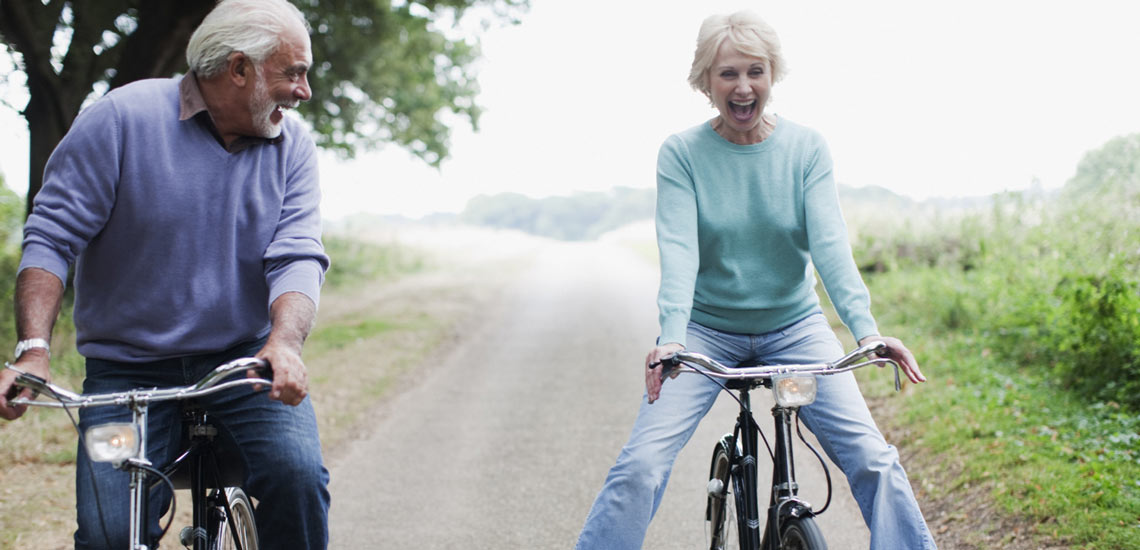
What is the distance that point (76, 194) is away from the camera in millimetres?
2492

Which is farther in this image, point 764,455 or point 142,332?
point 764,455

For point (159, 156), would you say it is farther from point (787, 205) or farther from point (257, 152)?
point (787, 205)

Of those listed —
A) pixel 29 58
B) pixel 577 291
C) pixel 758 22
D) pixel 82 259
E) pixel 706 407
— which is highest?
pixel 29 58

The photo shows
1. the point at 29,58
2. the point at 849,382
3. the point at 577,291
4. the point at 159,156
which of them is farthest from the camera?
the point at 577,291

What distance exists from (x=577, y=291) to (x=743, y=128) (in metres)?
14.8

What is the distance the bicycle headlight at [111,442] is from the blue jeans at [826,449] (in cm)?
132

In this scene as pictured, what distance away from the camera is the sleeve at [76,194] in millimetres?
2447

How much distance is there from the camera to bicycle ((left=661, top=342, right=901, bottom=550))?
8.11ft

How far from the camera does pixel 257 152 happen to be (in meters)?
2.76

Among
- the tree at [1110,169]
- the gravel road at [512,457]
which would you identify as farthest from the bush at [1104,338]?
the gravel road at [512,457]

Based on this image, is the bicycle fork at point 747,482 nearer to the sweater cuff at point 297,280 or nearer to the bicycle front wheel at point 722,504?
the bicycle front wheel at point 722,504

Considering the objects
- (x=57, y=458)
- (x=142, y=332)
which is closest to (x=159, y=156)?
(x=142, y=332)

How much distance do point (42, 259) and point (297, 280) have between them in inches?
26.1

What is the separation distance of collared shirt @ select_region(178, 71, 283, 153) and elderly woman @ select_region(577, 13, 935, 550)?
4.38ft
